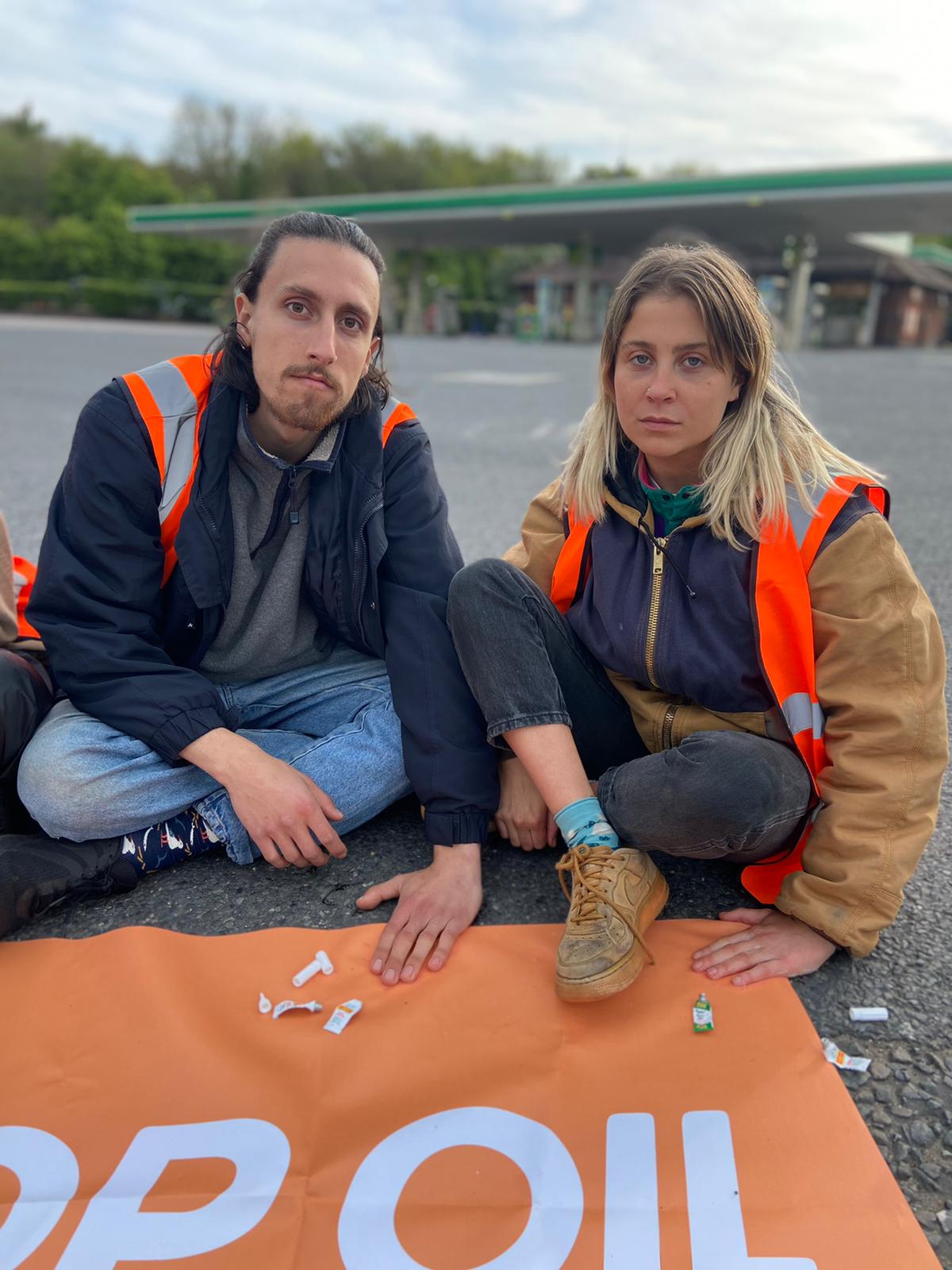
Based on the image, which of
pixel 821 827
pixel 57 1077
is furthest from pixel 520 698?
pixel 57 1077

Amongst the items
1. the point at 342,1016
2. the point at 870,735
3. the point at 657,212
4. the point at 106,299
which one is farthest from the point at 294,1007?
the point at 106,299

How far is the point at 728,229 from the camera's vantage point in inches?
1083

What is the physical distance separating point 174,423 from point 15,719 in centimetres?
69

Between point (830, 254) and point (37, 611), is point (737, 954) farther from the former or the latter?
point (830, 254)

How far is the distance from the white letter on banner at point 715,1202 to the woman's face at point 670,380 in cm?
115

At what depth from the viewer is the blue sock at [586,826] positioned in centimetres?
173

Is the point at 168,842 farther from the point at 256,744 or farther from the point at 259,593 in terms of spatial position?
the point at 259,593

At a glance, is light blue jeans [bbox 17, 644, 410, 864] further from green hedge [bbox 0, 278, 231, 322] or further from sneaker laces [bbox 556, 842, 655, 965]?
green hedge [bbox 0, 278, 231, 322]

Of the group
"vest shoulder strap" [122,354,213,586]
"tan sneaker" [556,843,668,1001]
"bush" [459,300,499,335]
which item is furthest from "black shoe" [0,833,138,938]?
"bush" [459,300,499,335]

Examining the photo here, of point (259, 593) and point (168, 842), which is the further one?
point (259, 593)

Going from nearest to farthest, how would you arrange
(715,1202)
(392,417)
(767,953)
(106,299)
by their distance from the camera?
(715,1202), (767,953), (392,417), (106,299)

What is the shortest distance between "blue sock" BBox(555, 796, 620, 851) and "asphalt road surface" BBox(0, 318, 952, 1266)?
0.21 meters

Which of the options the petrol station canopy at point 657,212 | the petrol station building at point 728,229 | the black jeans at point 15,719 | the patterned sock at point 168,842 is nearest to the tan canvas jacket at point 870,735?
the patterned sock at point 168,842

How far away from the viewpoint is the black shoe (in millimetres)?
1758
